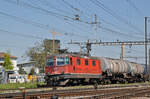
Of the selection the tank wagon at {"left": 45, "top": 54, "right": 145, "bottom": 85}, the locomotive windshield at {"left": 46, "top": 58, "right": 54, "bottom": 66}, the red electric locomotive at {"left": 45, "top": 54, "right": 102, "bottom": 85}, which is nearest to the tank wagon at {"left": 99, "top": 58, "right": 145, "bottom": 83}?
the tank wagon at {"left": 45, "top": 54, "right": 145, "bottom": 85}

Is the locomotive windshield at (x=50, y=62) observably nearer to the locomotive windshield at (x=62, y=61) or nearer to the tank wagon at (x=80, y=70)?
the tank wagon at (x=80, y=70)

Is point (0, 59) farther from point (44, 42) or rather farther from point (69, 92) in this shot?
point (69, 92)

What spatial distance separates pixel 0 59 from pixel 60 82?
8239cm

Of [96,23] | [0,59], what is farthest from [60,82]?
[0,59]

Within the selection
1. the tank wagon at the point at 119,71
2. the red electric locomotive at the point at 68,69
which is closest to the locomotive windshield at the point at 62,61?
the red electric locomotive at the point at 68,69

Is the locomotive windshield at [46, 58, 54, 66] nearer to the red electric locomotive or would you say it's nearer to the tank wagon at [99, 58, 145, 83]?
the red electric locomotive

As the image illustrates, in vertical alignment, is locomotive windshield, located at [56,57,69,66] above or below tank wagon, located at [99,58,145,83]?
above

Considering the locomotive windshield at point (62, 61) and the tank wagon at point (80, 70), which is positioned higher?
the locomotive windshield at point (62, 61)

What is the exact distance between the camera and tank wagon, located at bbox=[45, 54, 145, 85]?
83.3 ft

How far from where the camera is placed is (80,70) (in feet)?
88.3

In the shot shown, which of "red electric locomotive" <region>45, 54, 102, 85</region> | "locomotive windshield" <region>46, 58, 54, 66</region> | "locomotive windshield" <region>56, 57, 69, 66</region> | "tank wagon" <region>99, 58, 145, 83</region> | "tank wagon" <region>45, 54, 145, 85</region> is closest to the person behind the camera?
"red electric locomotive" <region>45, 54, 102, 85</region>

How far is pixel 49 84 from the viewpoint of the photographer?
25.6 m

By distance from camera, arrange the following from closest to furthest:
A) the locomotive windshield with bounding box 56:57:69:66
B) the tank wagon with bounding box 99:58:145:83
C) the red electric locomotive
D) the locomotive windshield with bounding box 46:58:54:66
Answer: the red electric locomotive
the locomotive windshield with bounding box 56:57:69:66
the locomotive windshield with bounding box 46:58:54:66
the tank wagon with bounding box 99:58:145:83

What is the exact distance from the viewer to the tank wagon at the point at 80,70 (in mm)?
25403
